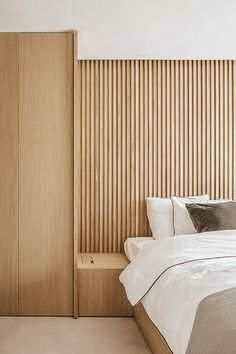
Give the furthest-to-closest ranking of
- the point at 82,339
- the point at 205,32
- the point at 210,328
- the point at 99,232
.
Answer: the point at 99,232, the point at 205,32, the point at 82,339, the point at 210,328

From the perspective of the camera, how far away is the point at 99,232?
14.6 ft

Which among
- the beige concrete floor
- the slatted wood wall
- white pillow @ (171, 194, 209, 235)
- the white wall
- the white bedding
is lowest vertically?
the beige concrete floor

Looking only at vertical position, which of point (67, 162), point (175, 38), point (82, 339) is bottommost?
point (82, 339)

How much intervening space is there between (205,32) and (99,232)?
1.98m

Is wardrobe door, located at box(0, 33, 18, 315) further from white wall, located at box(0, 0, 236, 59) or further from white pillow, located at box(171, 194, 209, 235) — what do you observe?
white pillow, located at box(171, 194, 209, 235)

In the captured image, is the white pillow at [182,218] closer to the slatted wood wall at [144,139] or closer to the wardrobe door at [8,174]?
the slatted wood wall at [144,139]

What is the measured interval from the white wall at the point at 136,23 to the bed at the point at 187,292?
1553 mm

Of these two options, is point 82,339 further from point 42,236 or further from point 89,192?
point 89,192

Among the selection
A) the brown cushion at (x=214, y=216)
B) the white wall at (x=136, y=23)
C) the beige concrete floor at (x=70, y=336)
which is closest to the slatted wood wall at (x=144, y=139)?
the white wall at (x=136, y=23)

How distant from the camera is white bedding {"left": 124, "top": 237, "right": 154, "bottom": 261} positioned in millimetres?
3912

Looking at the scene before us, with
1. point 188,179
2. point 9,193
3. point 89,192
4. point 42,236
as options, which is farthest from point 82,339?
point 188,179

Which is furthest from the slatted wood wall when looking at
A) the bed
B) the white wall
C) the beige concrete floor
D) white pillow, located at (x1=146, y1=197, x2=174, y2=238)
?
the beige concrete floor

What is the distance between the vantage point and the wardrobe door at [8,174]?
376 centimetres

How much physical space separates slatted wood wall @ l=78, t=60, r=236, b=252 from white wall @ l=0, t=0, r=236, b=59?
0.85 feet
